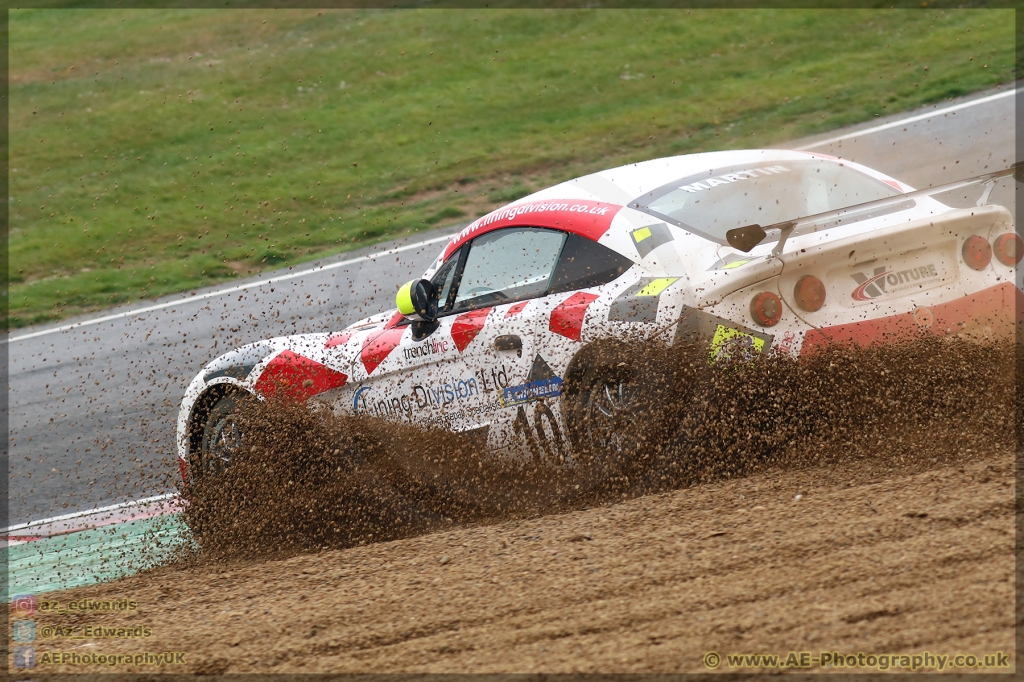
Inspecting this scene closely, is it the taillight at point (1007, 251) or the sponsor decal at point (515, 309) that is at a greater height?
the taillight at point (1007, 251)

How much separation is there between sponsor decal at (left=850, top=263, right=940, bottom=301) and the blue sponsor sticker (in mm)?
1490

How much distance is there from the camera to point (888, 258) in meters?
4.91

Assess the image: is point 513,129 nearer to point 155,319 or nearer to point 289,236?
point 289,236

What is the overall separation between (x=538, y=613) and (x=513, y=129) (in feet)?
37.7

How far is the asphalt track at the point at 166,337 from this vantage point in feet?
27.1

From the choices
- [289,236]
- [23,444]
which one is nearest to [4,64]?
[289,236]

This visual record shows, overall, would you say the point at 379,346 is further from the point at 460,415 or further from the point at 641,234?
the point at 641,234

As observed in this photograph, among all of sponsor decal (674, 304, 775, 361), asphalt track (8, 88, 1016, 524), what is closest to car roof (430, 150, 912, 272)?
sponsor decal (674, 304, 775, 361)

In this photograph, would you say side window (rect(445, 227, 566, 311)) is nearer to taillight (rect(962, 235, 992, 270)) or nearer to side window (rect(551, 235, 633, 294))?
side window (rect(551, 235, 633, 294))

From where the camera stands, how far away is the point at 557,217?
571 centimetres

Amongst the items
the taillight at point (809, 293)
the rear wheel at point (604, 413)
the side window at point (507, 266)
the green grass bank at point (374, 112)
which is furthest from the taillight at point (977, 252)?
the green grass bank at point (374, 112)

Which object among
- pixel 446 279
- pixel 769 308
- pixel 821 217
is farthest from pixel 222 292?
pixel 821 217

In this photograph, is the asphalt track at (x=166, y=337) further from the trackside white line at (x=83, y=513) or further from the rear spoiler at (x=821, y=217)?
the rear spoiler at (x=821, y=217)

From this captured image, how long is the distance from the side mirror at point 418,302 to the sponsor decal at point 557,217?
1.23 feet
